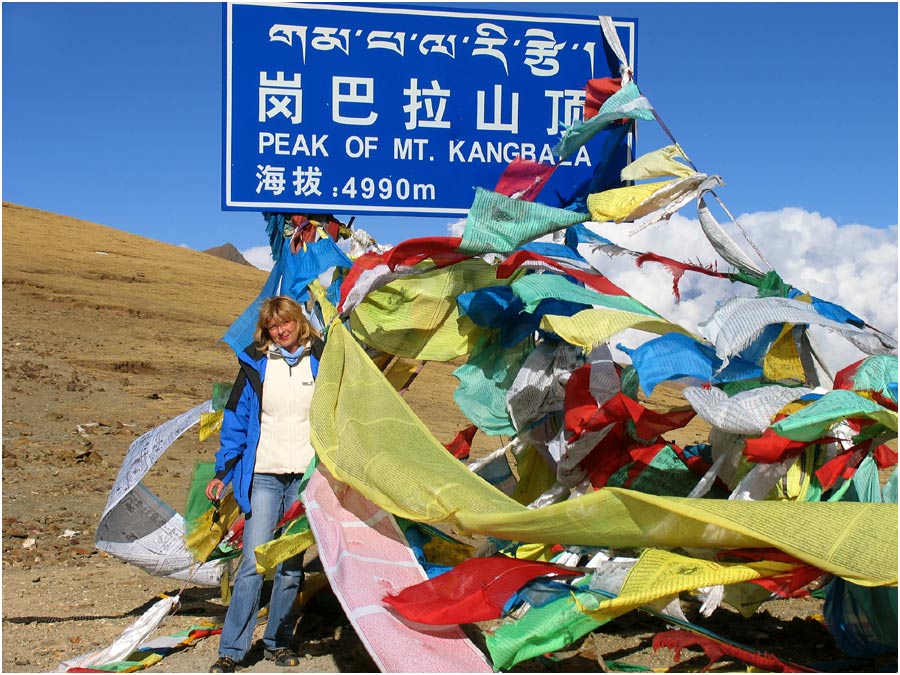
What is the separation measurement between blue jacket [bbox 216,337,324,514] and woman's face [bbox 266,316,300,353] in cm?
9

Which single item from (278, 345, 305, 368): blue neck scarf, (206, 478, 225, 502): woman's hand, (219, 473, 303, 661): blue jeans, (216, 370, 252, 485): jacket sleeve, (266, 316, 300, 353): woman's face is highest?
(266, 316, 300, 353): woman's face

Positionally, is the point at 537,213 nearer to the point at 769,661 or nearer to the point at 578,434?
the point at 578,434

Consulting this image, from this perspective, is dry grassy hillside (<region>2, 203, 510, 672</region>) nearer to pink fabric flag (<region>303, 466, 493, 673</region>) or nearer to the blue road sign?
pink fabric flag (<region>303, 466, 493, 673</region>)

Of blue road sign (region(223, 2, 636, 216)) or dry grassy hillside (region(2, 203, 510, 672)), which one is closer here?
blue road sign (region(223, 2, 636, 216))

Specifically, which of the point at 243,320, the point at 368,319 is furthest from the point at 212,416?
the point at 368,319

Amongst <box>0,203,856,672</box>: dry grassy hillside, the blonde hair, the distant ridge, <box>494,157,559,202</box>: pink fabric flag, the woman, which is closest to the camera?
the woman

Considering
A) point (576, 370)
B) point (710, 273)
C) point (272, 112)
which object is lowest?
point (576, 370)

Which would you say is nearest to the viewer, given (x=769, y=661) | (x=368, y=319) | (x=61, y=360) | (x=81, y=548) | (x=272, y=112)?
(x=769, y=661)

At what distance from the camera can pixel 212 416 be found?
4.53 m

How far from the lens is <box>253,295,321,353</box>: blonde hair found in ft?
12.8

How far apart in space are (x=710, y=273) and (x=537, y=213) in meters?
0.72

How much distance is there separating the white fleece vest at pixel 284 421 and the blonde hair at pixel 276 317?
9 centimetres

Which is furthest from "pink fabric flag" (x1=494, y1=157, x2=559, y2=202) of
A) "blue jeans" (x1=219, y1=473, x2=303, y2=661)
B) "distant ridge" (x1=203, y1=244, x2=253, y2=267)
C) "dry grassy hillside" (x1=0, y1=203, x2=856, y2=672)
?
"distant ridge" (x1=203, y1=244, x2=253, y2=267)

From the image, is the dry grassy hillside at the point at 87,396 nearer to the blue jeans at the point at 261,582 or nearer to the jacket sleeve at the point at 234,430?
the blue jeans at the point at 261,582
